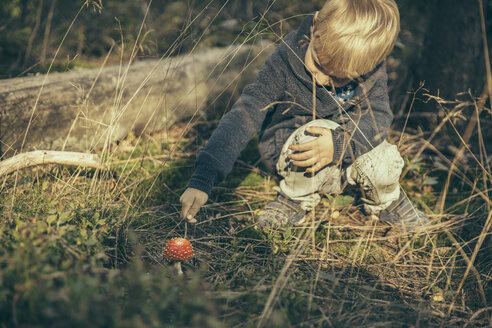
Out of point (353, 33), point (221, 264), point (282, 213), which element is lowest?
point (282, 213)

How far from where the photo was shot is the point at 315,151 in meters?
1.87

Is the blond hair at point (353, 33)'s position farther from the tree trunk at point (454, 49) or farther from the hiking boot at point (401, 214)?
the tree trunk at point (454, 49)

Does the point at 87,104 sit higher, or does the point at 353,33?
the point at 353,33

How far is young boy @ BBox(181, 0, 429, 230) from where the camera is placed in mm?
1812

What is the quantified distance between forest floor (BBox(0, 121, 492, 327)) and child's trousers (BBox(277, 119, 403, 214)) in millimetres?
163

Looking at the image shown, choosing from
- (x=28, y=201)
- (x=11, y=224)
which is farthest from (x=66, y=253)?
(x=28, y=201)

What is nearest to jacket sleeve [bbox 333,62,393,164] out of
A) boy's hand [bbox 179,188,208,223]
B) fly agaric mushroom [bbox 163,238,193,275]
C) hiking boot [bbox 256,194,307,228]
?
hiking boot [bbox 256,194,307,228]

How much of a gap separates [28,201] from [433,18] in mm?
3312

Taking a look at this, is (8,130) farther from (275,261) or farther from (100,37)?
(100,37)

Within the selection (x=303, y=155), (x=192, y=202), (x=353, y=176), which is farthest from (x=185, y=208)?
(x=353, y=176)

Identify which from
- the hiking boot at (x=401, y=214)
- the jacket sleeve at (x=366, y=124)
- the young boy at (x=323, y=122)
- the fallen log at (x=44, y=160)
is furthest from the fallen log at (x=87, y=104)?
the hiking boot at (x=401, y=214)

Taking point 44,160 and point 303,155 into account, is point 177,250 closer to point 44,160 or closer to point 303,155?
point 303,155

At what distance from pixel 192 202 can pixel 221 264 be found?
334mm

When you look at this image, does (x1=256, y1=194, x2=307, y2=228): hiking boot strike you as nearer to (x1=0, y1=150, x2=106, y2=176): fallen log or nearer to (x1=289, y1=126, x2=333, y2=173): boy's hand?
(x1=289, y1=126, x2=333, y2=173): boy's hand
